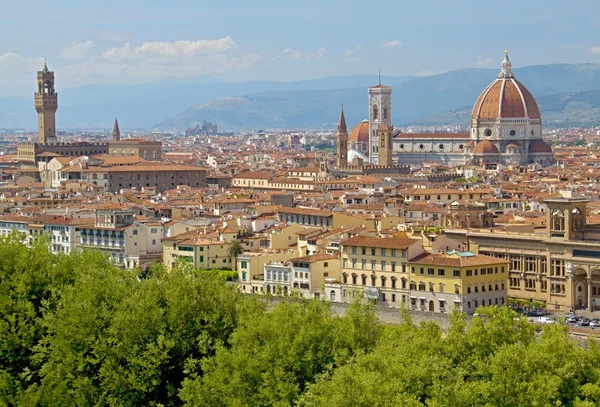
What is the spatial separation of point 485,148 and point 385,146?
29.1 feet

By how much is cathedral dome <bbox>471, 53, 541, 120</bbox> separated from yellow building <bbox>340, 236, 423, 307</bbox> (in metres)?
82.1

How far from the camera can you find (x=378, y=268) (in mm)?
45312

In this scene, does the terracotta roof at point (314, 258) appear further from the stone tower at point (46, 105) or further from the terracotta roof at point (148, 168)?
the stone tower at point (46, 105)

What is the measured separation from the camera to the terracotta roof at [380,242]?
44.7 m

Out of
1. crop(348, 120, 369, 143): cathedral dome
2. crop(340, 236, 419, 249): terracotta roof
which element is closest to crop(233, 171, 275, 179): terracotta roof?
crop(348, 120, 369, 143): cathedral dome

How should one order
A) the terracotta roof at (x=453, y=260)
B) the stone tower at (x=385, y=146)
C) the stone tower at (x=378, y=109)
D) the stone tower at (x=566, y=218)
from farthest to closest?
the stone tower at (x=378, y=109) → the stone tower at (x=385, y=146) → the stone tower at (x=566, y=218) → the terracotta roof at (x=453, y=260)

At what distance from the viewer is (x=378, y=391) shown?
2570 centimetres

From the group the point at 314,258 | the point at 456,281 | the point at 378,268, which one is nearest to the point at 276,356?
the point at 456,281

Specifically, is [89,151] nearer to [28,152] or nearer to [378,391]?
[28,152]

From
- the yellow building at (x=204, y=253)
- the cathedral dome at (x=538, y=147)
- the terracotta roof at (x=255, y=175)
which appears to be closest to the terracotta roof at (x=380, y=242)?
the yellow building at (x=204, y=253)

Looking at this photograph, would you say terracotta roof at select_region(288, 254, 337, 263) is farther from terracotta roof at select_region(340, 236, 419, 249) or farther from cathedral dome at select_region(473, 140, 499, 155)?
cathedral dome at select_region(473, 140, 499, 155)

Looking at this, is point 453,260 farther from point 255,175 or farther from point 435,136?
point 435,136

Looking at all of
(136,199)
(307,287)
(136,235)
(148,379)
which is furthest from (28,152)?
(148,379)

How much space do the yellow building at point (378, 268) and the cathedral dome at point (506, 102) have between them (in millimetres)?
82150
